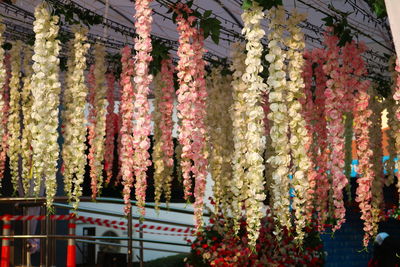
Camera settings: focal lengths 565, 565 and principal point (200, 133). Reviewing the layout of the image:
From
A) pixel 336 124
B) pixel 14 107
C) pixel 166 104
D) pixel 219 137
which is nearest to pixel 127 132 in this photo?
pixel 166 104

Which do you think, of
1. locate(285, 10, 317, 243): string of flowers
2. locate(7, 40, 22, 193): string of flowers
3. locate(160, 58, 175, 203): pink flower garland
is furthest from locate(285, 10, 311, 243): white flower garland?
locate(7, 40, 22, 193): string of flowers

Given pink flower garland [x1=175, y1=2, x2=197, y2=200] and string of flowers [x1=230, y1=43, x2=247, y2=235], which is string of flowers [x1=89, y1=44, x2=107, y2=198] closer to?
pink flower garland [x1=175, y1=2, x2=197, y2=200]

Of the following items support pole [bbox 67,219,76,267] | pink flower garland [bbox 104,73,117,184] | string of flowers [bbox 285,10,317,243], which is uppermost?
pink flower garland [bbox 104,73,117,184]

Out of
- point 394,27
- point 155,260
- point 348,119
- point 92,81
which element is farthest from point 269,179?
point 155,260

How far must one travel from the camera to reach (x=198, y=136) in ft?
12.9

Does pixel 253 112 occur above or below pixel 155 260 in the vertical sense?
above

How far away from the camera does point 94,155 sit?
5270 mm

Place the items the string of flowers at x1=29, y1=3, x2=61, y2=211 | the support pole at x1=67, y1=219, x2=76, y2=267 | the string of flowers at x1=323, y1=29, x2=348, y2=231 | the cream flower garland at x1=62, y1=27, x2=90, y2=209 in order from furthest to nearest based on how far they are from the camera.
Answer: the support pole at x1=67, y1=219, x2=76, y2=267 → the cream flower garland at x1=62, y1=27, x2=90, y2=209 → the string of flowers at x1=323, y1=29, x2=348, y2=231 → the string of flowers at x1=29, y1=3, x2=61, y2=211

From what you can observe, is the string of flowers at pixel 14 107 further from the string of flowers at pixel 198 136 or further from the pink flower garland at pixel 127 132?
the string of flowers at pixel 198 136

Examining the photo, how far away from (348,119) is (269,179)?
1.25 m

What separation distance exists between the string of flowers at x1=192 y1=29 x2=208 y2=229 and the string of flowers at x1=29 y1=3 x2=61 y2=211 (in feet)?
3.11

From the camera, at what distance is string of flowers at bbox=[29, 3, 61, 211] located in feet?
12.3

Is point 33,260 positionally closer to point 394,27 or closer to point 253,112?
point 253,112

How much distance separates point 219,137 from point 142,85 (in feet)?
5.55
